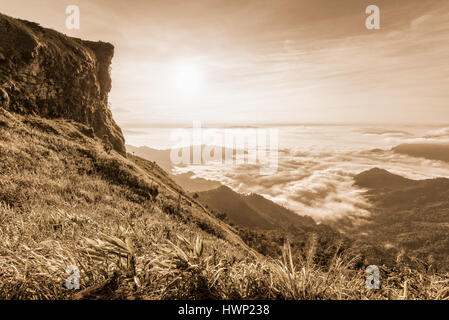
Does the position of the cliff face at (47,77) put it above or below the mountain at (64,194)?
above

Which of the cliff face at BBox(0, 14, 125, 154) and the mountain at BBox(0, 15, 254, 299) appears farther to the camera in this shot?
the cliff face at BBox(0, 14, 125, 154)

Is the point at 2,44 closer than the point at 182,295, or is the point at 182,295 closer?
the point at 182,295

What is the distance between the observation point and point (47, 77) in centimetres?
2892

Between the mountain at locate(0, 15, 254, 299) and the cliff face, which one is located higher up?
the cliff face

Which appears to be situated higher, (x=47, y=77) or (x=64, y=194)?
(x=47, y=77)

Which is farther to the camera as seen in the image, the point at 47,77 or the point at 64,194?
the point at 47,77

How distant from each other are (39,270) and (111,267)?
0.77m

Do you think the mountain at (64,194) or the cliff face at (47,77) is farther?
the cliff face at (47,77)

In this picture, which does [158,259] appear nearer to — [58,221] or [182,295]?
[182,295]

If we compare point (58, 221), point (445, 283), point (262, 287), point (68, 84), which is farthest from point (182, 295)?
point (68, 84)

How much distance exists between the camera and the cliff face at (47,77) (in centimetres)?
2431

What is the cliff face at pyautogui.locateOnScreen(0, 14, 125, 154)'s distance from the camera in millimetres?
24312

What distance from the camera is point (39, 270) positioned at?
272 centimetres
